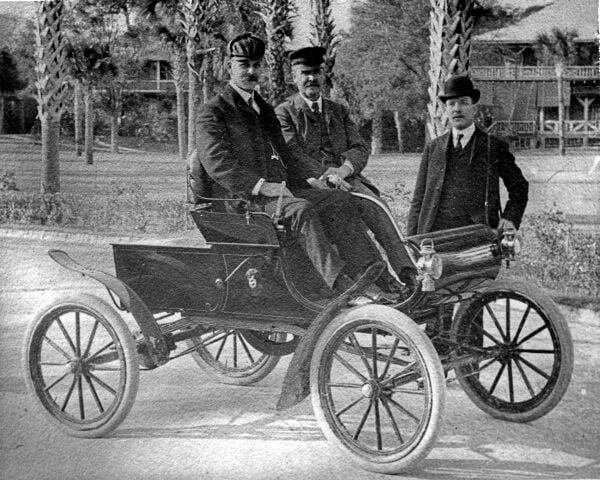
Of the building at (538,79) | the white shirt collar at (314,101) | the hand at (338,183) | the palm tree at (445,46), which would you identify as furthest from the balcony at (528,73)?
the hand at (338,183)

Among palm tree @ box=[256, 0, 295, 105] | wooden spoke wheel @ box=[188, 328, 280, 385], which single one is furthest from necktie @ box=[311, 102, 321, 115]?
wooden spoke wheel @ box=[188, 328, 280, 385]

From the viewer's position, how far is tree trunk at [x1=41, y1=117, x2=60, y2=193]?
15.0 ft

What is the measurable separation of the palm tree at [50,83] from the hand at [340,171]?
169 cm

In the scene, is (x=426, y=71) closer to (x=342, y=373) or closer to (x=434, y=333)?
(x=434, y=333)

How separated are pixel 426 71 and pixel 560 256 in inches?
72.5

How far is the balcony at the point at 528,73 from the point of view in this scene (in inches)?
157

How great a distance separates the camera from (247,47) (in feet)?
11.6

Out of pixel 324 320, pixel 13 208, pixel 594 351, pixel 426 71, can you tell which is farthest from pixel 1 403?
pixel 594 351

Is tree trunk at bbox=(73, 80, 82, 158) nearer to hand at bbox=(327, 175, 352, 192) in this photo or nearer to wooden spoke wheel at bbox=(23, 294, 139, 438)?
wooden spoke wheel at bbox=(23, 294, 139, 438)

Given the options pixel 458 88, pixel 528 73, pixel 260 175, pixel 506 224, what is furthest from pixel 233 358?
pixel 528 73

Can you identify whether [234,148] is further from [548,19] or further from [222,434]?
[548,19]

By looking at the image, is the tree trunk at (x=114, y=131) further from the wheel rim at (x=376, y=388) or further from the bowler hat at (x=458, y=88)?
the wheel rim at (x=376, y=388)

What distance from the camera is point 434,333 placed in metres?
3.86

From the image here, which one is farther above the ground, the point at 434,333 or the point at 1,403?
the point at 434,333
